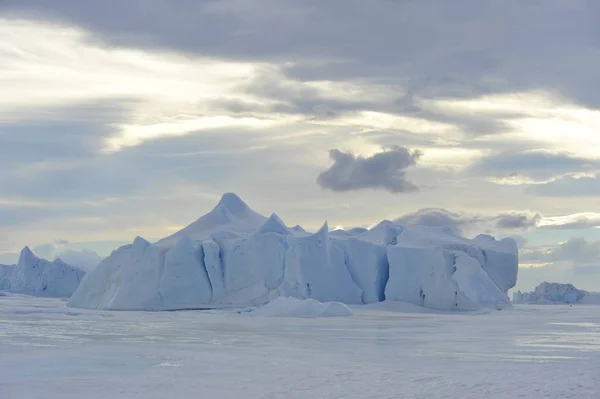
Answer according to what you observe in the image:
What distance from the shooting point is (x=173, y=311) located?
37.4 meters

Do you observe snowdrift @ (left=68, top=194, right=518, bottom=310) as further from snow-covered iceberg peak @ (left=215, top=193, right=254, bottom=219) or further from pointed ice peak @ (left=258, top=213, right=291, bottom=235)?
snow-covered iceberg peak @ (left=215, top=193, right=254, bottom=219)

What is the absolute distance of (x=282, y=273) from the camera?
40.1 metres

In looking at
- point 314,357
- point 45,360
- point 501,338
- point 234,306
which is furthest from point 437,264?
point 45,360

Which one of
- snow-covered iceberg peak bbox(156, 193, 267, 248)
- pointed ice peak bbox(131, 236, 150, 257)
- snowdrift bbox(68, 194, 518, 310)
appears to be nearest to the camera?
snowdrift bbox(68, 194, 518, 310)

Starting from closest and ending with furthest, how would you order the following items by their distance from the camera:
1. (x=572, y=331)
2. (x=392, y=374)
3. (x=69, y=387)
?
(x=69, y=387)
(x=392, y=374)
(x=572, y=331)

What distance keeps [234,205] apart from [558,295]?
44.7m

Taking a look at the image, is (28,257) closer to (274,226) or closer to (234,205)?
(234,205)

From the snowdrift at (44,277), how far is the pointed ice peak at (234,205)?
23981 millimetres

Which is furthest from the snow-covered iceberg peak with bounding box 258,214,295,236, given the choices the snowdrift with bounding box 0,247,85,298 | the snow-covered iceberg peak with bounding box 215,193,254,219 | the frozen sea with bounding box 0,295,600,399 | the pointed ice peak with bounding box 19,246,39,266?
the pointed ice peak with bounding box 19,246,39,266

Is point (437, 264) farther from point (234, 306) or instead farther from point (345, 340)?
point (345, 340)

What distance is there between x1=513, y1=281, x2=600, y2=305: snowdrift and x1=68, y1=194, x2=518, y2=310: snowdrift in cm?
4024

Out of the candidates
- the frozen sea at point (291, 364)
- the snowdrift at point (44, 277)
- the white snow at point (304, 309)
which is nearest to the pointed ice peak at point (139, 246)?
the white snow at point (304, 309)

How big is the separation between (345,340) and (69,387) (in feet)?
31.3

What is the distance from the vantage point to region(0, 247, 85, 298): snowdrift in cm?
6556
